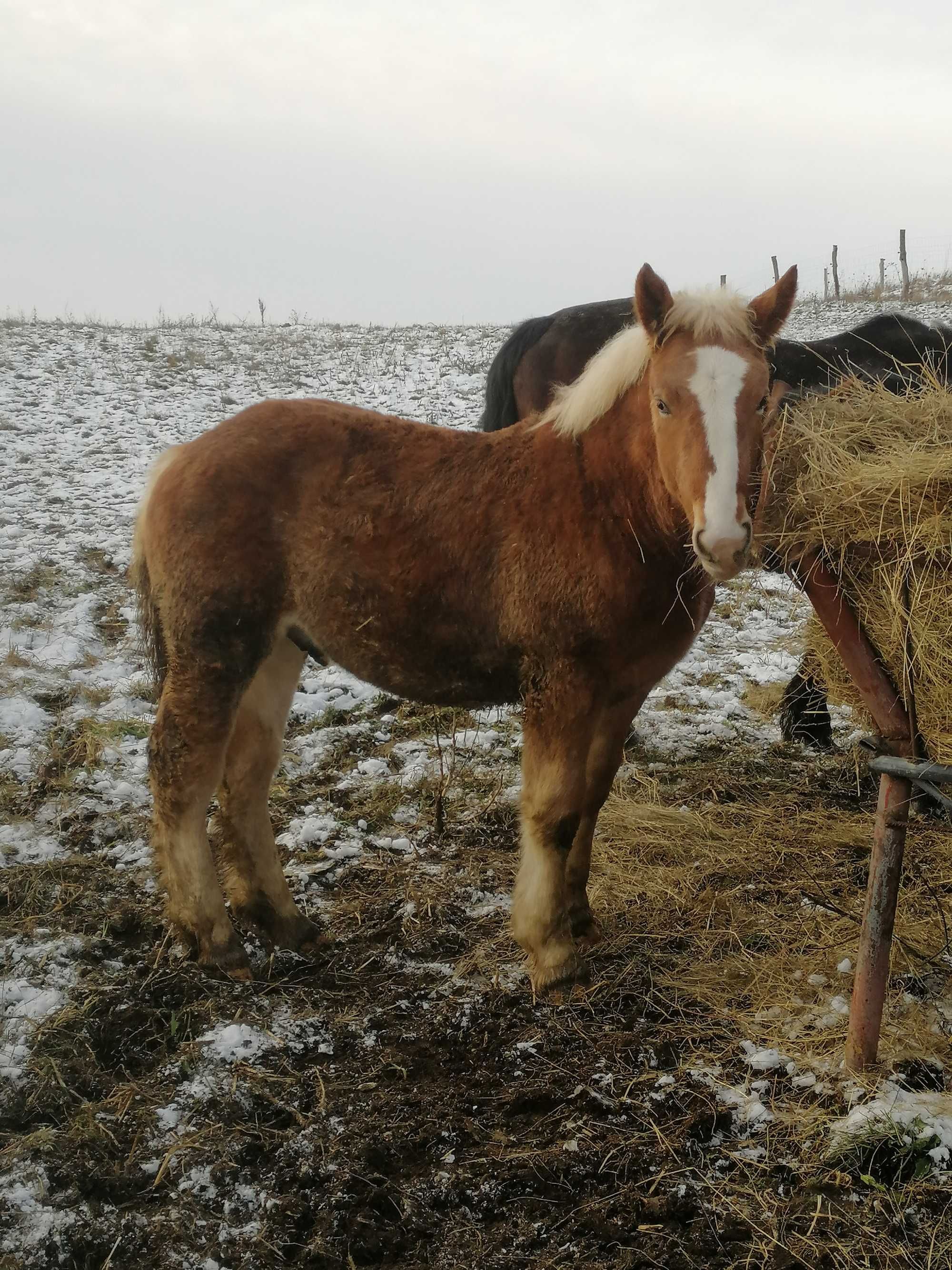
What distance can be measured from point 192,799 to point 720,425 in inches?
92.4

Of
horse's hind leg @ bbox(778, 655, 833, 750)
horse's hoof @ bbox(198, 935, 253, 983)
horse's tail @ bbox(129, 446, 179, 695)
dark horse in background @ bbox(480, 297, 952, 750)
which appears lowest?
horse's hoof @ bbox(198, 935, 253, 983)

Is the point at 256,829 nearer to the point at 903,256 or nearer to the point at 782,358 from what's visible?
the point at 782,358

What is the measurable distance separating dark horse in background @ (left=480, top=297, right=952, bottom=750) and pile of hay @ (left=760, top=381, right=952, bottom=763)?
2262 millimetres

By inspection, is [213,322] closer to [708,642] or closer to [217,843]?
[708,642]

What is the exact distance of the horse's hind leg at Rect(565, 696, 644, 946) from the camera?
3.15 meters

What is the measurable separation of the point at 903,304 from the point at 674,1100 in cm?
2062

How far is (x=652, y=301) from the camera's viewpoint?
2.59 metres

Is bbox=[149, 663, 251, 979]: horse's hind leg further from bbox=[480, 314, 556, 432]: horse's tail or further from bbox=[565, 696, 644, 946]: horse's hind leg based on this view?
bbox=[480, 314, 556, 432]: horse's tail

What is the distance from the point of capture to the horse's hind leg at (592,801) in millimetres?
3154

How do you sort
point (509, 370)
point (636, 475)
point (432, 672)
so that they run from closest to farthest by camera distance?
point (636, 475) → point (432, 672) → point (509, 370)

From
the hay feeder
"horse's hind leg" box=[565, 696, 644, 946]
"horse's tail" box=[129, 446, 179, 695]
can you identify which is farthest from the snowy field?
"horse's tail" box=[129, 446, 179, 695]

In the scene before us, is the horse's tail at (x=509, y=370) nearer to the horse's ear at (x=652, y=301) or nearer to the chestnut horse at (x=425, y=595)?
the chestnut horse at (x=425, y=595)

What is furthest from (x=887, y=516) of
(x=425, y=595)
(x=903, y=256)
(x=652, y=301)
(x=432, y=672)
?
(x=903, y=256)

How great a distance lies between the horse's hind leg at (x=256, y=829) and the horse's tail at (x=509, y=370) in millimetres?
3303
